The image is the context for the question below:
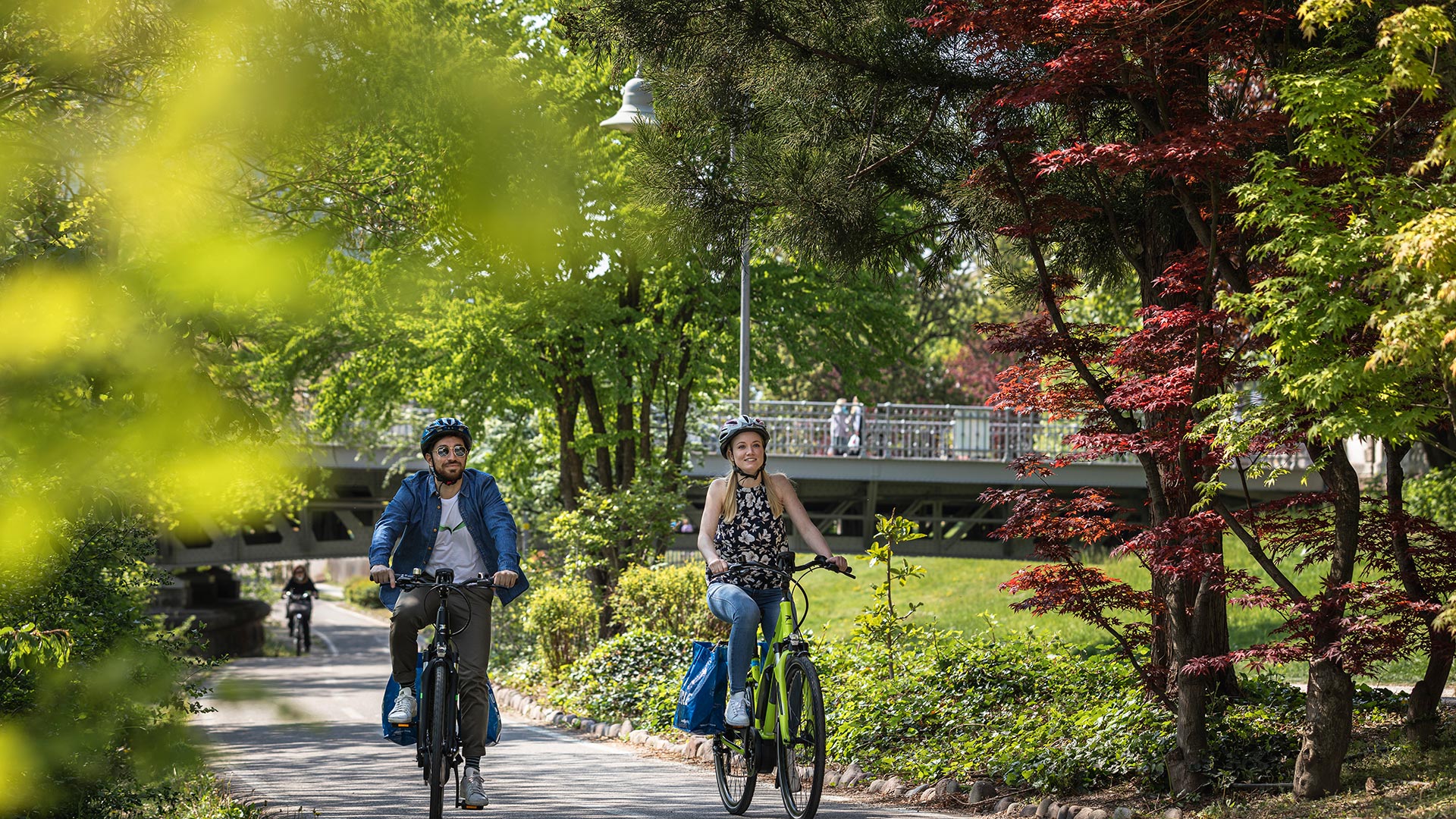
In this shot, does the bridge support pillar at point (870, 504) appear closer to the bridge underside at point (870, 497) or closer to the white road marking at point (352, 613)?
the bridge underside at point (870, 497)

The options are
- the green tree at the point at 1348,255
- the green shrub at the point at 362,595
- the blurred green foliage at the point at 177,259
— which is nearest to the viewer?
the blurred green foliage at the point at 177,259

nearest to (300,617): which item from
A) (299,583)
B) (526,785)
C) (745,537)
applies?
(299,583)

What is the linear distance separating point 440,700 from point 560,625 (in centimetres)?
940

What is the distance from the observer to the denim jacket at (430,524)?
6133 millimetres

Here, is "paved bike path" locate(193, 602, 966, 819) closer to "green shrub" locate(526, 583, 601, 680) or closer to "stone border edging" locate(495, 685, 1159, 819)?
"stone border edging" locate(495, 685, 1159, 819)

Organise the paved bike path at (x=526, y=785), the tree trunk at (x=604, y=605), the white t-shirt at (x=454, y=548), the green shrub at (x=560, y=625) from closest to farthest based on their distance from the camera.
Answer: the white t-shirt at (x=454, y=548) < the paved bike path at (x=526, y=785) < the green shrub at (x=560, y=625) < the tree trunk at (x=604, y=605)

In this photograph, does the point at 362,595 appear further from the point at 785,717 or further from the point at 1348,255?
the point at 1348,255

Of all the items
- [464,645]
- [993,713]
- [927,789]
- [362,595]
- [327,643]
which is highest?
[464,645]

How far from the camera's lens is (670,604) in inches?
566

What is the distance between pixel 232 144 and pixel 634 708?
1155 cm

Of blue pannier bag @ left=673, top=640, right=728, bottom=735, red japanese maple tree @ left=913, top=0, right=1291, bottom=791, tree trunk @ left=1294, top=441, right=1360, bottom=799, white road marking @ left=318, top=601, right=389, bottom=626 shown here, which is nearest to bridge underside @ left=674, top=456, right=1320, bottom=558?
white road marking @ left=318, top=601, right=389, bottom=626

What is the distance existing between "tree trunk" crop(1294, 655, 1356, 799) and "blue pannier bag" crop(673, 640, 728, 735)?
286 cm

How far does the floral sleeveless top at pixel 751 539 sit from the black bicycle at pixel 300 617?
25.4m

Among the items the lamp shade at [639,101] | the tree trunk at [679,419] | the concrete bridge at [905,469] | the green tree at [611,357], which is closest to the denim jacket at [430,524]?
the lamp shade at [639,101]
